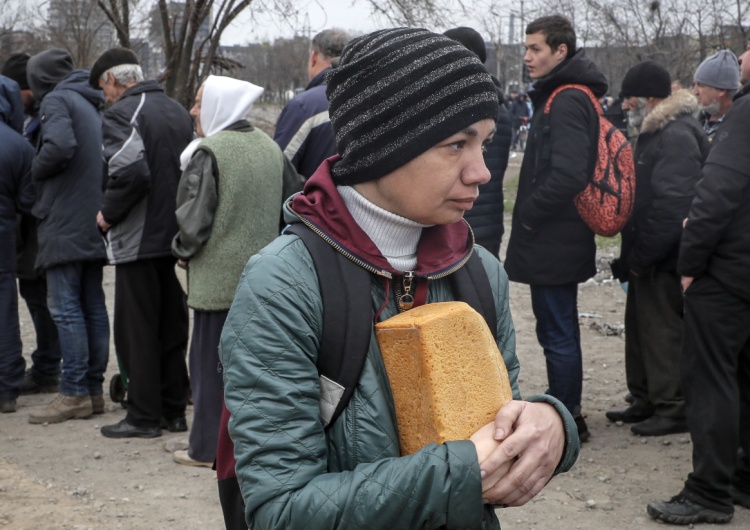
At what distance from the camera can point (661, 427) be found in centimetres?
556

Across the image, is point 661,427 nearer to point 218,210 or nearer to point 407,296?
point 218,210

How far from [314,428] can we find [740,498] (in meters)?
3.51

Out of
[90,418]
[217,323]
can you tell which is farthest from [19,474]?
[217,323]

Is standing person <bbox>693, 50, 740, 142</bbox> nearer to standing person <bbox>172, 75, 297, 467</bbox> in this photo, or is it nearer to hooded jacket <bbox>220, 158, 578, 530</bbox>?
standing person <bbox>172, 75, 297, 467</bbox>

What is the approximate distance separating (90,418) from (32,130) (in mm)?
2032

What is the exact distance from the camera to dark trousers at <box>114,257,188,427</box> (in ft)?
17.9

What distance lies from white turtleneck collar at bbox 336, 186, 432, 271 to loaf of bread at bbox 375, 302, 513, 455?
167mm

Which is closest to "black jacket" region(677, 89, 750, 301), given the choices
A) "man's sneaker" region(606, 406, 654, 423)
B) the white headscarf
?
"man's sneaker" region(606, 406, 654, 423)

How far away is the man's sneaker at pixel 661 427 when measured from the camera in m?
5.56

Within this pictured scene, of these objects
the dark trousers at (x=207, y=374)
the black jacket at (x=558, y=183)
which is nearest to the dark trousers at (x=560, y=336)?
the black jacket at (x=558, y=183)

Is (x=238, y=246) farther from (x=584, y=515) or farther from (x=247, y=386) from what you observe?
(x=247, y=386)

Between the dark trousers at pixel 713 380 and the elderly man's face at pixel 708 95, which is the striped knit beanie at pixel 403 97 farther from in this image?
the elderly man's face at pixel 708 95

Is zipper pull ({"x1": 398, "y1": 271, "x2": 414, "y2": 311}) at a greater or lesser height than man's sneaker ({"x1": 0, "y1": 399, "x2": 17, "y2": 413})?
greater

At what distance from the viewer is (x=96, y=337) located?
612 centimetres
